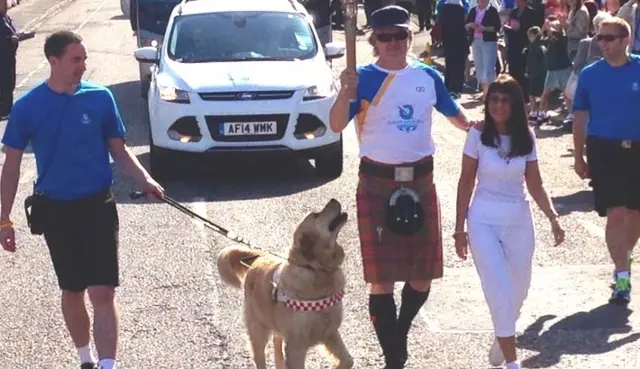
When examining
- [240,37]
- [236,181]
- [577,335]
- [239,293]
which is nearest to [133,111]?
[240,37]

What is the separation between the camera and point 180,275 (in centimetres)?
966

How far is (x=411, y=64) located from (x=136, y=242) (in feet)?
14.9

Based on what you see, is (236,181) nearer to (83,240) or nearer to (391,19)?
(83,240)

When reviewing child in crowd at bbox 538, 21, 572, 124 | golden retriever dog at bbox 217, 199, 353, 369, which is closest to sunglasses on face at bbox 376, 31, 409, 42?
golden retriever dog at bbox 217, 199, 353, 369

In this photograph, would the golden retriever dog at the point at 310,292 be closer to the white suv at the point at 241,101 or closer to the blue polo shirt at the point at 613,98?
the blue polo shirt at the point at 613,98

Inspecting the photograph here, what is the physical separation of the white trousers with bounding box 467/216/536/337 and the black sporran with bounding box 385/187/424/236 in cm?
30

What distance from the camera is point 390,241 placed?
7.10 m

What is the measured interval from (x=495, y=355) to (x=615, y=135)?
2272mm

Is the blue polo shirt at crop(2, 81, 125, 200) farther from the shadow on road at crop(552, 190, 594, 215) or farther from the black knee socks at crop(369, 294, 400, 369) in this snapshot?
the shadow on road at crop(552, 190, 594, 215)

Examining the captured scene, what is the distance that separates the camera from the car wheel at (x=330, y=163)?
534 inches

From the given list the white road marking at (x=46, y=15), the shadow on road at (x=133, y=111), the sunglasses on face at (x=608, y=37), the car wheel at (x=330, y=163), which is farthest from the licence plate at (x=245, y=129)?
the white road marking at (x=46, y=15)

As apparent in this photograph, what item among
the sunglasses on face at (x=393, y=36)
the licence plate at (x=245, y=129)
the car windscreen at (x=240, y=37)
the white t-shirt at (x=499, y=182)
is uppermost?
the sunglasses on face at (x=393, y=36)

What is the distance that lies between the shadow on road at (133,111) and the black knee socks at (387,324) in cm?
940

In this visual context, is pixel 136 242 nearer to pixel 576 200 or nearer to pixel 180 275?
pixel 180 275
